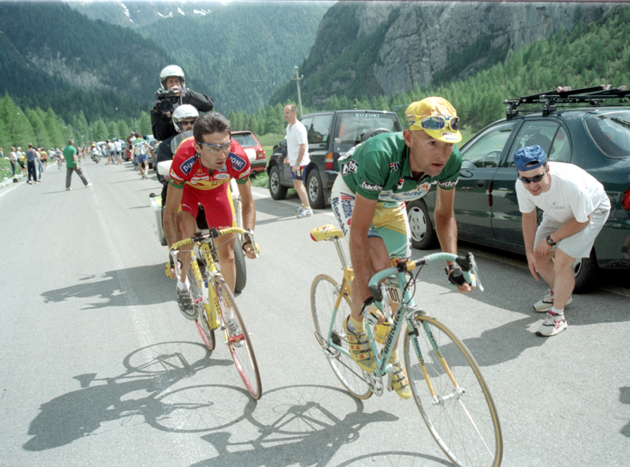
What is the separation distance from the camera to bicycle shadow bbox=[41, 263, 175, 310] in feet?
19.4

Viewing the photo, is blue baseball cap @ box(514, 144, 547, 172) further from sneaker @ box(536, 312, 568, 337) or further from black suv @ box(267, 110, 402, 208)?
black suv @ box(267, 110, 402, 208)

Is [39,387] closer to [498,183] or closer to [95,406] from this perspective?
[95,406]

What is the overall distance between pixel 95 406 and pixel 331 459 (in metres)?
1.86

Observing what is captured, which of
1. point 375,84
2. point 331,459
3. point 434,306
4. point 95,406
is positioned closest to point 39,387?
point 95,406

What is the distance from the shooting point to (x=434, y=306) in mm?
4898

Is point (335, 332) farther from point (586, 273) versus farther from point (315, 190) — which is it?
point (315, 190)

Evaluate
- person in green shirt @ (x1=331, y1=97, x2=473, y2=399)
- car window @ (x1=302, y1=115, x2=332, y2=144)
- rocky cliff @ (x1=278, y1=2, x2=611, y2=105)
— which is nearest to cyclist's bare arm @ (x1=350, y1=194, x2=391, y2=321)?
person in green shirt @ (x1=331, y1=97, x2=473, y2=399)

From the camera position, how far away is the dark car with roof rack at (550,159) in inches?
174

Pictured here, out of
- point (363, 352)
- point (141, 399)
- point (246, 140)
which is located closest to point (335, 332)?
point (363, 352)

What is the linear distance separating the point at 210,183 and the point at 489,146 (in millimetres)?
3547

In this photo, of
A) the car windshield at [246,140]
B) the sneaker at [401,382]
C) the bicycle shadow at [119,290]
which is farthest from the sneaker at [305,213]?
the car windshield at [246,140]

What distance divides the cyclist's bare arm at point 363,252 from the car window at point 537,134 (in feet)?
10.4

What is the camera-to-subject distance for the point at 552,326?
4039mm

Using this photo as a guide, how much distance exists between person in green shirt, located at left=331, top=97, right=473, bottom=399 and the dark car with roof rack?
7.41ft
